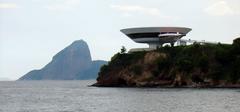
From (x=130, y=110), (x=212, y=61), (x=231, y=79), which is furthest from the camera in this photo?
(x=212, y=61)

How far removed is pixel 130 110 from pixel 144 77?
111 meters

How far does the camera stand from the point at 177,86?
18212 cm

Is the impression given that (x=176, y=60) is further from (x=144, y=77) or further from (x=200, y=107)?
(x=200, y=107)

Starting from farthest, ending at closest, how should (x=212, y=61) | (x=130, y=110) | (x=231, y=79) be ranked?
(x=212, y=61) → (x=231, y=79) → (x=130, y=110)

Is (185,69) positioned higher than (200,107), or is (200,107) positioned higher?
(185,69)

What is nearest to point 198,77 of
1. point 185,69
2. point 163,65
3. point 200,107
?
point 185,69

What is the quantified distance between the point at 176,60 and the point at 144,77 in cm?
1261

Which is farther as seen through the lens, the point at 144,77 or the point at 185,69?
the point at 144,77

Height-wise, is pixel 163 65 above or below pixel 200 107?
above

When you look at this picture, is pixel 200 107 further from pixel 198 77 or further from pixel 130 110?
pixel 198 77

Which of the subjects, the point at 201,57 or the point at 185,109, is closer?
the point at 185,109

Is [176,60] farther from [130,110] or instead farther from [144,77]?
[130,110]

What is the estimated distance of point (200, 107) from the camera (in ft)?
288

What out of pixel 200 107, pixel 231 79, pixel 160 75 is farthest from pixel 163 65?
pixel 200 107
